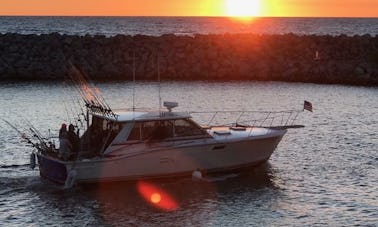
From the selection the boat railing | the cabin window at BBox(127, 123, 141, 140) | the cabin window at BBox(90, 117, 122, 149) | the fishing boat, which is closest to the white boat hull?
the fishing boat

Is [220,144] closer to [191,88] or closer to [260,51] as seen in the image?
[191,88]

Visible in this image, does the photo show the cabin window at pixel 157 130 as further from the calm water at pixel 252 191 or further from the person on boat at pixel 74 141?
the person on boat at pixel 74 141

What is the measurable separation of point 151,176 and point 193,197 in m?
1.75

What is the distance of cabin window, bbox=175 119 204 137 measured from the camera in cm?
2095

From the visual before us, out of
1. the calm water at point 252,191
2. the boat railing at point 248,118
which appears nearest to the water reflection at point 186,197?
the calm water at point 252,191

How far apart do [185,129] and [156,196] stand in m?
2.46

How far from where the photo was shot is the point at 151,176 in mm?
20562

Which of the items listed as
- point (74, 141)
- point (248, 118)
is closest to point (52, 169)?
point (74, 141)

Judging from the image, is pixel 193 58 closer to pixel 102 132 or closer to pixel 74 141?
pixel 102 132

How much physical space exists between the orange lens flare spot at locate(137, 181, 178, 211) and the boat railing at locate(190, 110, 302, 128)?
8.98 m

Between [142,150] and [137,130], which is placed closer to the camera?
[142,150]

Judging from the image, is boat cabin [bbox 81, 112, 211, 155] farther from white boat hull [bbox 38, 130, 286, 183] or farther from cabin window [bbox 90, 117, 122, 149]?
white boat hull [bbox 38, 130, 286, 183]

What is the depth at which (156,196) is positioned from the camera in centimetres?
1962

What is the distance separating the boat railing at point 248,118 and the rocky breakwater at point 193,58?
15742 mm
